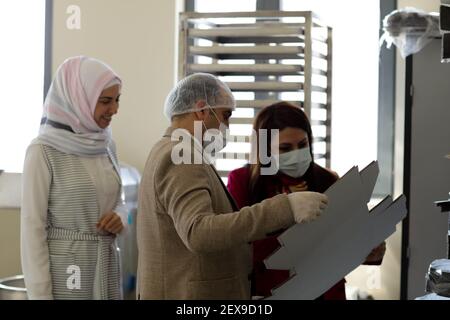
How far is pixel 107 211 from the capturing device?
186 centimetres

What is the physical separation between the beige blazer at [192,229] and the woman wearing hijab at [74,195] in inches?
12.8

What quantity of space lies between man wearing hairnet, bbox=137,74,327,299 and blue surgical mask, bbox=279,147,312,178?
0.31 meters

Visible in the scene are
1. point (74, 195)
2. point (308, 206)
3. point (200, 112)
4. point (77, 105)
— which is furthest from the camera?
point (77, 105)

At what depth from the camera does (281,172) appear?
1.91 m

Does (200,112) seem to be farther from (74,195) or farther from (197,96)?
(74,195)

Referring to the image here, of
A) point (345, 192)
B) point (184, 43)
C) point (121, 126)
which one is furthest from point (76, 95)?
point (121, 126)

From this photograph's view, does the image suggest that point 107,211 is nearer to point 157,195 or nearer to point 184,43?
point 157,195

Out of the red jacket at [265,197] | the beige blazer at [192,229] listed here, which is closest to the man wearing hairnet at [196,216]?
the beige blazer at [192,229]

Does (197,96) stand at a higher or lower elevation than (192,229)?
higher

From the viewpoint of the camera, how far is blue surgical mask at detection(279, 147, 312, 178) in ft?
6.10

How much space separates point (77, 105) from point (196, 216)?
2.35ft


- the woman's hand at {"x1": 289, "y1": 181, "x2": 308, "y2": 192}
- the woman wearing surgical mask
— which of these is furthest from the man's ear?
the woman's hand at {"x1": 289, "y1": 181, "x2": 308, "y2": 192}

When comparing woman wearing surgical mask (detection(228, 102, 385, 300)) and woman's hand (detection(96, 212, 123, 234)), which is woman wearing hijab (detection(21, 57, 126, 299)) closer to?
woman's hand (detection(96, 212, 123, 234))

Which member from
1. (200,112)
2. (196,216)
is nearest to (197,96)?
(200,112)
